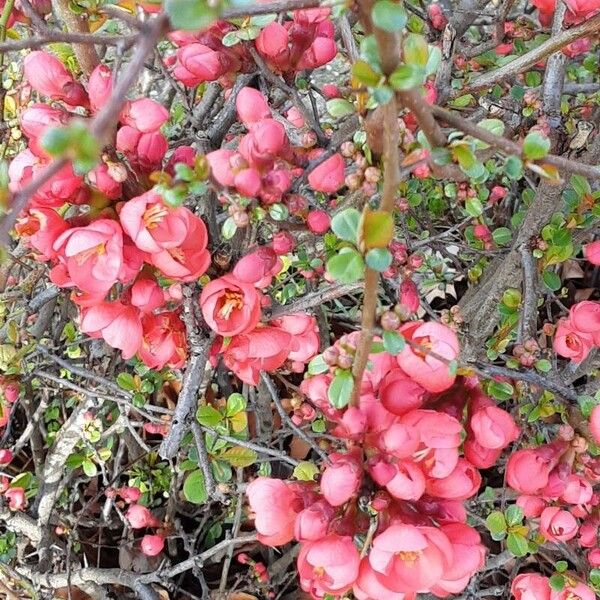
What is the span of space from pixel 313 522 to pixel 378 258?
12.9 inches

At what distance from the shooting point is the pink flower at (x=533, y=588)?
1.12 m

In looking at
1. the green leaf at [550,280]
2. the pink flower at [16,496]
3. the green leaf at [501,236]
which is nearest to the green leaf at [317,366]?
the green leaf at [550,280]

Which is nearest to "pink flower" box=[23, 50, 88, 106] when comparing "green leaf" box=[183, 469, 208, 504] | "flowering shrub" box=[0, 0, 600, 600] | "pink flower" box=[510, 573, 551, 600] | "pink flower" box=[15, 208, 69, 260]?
"flowering shrub" box=[0, 0, 600, 600]

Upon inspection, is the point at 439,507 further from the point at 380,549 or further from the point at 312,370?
the point at 312,370

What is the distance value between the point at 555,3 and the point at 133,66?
3.24 ft

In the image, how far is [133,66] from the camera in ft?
1.41

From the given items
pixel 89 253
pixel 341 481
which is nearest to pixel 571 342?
pixel 341 481

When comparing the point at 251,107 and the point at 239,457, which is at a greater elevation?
the point at 251,107

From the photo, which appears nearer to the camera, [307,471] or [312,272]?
[307,471]

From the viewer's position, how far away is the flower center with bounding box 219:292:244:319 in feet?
2.85

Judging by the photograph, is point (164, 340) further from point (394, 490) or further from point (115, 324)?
point (394, 490)

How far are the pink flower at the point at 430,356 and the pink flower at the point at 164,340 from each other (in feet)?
1.11

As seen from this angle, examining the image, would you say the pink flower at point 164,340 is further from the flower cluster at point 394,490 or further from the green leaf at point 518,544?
the green leaf at point 518,544

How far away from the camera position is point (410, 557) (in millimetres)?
767
